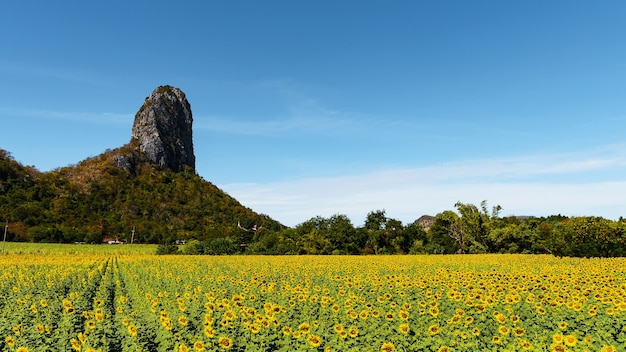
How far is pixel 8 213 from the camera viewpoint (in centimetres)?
7744

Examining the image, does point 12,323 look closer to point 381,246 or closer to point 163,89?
point 381,246

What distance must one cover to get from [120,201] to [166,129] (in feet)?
193

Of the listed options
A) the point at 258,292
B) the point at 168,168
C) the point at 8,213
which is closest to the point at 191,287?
the point at 258,292

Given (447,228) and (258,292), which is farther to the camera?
(447,228)

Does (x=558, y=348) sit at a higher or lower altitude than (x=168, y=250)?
lower

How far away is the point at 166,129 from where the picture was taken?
15100 centimetres

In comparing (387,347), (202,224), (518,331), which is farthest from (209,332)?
(202,224)

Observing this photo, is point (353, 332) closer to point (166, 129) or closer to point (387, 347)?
point (387, 347)

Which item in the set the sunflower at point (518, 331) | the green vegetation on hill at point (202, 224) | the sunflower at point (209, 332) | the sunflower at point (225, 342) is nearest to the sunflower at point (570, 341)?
the sunflower at point (518, 331)

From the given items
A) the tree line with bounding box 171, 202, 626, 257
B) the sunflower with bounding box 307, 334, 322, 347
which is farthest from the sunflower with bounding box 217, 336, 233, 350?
the tree line with bounding box 171, 202, 626, 257

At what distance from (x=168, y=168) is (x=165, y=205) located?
126ft

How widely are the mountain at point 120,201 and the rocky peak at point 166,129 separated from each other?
0.70 m

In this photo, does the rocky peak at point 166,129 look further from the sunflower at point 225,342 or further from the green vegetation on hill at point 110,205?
the sunflower at point 225,342

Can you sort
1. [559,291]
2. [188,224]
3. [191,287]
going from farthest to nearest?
[188,224] < [191,287] < [559,291]
